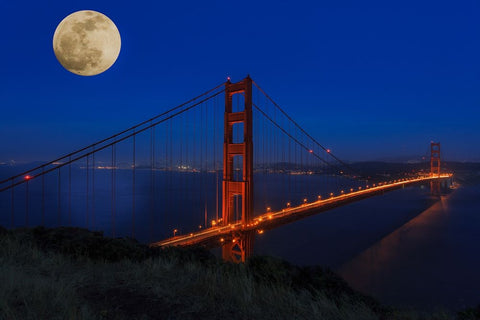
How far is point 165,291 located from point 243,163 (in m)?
14.2

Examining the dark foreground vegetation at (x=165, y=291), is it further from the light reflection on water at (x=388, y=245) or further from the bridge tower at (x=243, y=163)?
the light reflection on water at (x=388, y=245)

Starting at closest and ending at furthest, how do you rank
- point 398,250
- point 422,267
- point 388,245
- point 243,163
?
point 243,163 → point 422,267 → point 398,250 → point 388,245

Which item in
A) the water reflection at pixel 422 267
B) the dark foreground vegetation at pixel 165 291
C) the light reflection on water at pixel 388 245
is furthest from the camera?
the light reflection on water at pixel 388 245

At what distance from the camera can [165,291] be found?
360 centimetres

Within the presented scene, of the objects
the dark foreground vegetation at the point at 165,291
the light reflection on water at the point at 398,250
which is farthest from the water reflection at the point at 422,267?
the dark foreground vegetation at the point at 165,291

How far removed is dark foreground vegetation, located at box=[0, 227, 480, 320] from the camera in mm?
2992

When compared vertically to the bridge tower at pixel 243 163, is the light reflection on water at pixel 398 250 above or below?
below

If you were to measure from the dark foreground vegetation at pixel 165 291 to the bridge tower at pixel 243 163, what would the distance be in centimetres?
1179

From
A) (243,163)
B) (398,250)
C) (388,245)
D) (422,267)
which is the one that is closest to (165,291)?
(243,163)

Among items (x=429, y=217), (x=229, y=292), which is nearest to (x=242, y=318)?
(x=229, y=292)

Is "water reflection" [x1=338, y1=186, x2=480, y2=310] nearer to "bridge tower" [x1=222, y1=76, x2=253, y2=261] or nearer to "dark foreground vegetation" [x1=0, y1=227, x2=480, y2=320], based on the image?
"bridge tower" [x1=222, y1=76, x2=253, y2=261]

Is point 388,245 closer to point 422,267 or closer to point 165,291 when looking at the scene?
point 422,267

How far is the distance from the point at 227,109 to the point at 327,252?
20223 millimetres

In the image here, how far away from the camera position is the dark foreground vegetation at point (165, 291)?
2.99m
